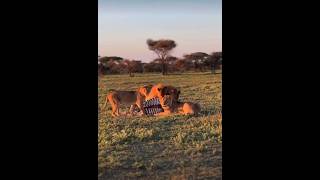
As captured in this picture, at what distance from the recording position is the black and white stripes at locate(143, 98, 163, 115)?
3.16 m

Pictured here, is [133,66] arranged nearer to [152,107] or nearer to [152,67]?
[152,67]

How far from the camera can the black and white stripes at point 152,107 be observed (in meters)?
3.16

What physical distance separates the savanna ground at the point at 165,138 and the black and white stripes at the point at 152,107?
0.06 m

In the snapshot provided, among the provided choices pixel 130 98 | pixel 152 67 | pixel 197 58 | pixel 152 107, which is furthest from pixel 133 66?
pixel 197 58

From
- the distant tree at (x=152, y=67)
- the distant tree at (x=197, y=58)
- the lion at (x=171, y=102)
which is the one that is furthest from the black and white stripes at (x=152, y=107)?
the distant tree at (x=197, y=58)

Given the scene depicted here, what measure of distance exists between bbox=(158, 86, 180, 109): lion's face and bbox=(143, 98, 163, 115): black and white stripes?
37mm

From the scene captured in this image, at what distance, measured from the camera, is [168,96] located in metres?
3.16

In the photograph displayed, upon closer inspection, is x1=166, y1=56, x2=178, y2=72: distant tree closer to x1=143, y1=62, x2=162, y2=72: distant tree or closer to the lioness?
x1=143, y1=62, x2=162, y2=72: distant tree

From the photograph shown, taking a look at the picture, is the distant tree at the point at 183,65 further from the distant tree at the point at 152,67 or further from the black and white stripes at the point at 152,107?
the black and white stripes at the point at 152,107
